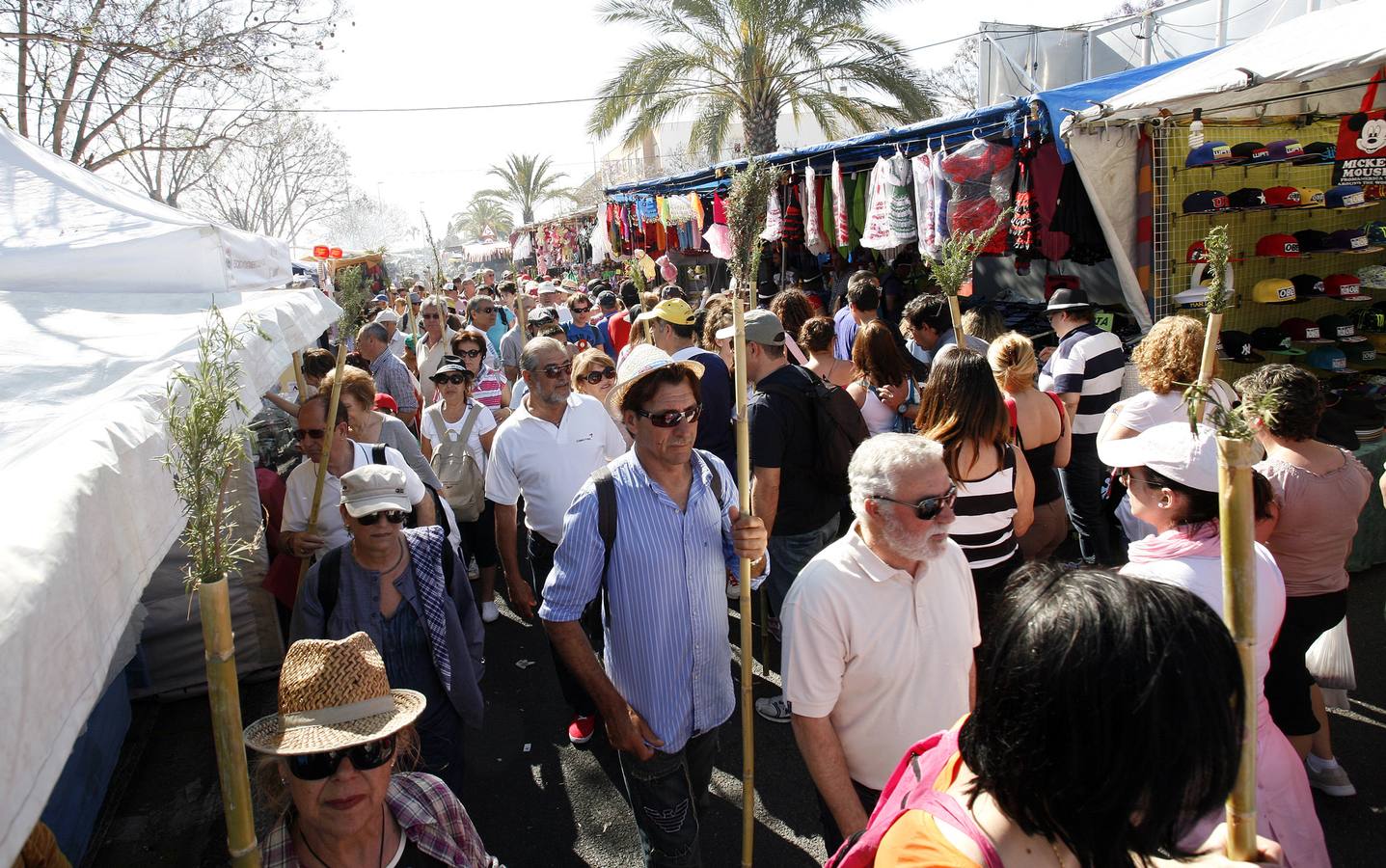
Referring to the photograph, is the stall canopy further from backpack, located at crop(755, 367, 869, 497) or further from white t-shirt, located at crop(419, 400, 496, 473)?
backpack, located at crop(755, 367, 869, 497)

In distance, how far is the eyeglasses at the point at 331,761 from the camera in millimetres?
1940

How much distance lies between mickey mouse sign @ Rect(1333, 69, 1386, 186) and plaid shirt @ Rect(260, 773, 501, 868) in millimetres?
7266

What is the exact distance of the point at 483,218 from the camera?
59375 mm

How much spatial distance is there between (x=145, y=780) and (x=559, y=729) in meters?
2.12

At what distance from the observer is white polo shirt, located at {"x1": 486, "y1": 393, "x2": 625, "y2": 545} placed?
13.6 feet

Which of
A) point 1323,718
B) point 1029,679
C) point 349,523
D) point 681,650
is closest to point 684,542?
point 681,650

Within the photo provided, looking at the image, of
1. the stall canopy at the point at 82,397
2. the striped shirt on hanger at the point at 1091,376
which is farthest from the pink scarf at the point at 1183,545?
the striped shirt on hanger at the point at 1091,376

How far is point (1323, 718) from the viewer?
138 inches

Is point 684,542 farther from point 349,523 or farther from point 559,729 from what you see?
point 559,729

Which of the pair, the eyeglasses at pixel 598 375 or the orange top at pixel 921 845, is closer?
the orange top at pixel 921 845

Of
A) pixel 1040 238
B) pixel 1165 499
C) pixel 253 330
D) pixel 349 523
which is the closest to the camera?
pixel 1165 499

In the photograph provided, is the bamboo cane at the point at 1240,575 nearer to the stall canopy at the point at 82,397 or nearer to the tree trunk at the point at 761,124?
the stall canopy at the point at 82,397

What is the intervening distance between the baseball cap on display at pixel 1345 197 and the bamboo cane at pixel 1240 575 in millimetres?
6999

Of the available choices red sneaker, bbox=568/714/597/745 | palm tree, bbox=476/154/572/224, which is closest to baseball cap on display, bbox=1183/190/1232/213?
red sneaker, bbox=568/714/597/745
